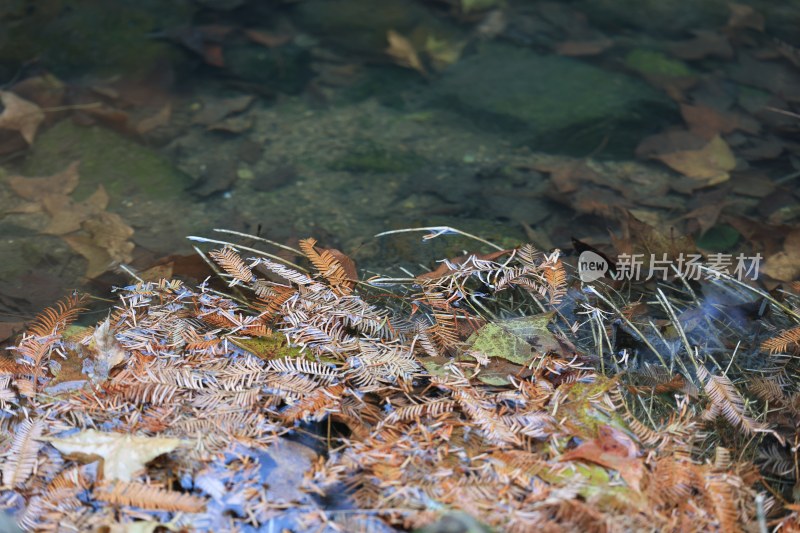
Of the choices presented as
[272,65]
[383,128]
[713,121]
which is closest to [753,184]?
[713,121]

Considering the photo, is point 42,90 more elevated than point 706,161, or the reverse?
point 42,90

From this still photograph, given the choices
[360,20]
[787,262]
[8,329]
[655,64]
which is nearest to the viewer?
[8,329]

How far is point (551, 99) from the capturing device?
15.4ft

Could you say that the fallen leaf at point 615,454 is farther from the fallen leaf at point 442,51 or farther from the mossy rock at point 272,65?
the fallen leaf at point 442,51

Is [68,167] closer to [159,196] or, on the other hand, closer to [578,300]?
[159,196]

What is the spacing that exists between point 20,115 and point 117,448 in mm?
3211

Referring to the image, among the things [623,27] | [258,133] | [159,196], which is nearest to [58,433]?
[159,196]

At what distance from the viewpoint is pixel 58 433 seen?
69.3 inches

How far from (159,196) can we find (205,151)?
0.52 m

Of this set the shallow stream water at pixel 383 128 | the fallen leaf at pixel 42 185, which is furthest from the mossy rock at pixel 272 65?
the fallen leaf at pixel 42 185

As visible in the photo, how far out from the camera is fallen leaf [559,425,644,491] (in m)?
1.64

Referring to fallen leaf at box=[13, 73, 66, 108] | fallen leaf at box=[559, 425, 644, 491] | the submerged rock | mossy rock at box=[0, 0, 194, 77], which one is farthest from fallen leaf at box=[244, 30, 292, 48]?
fallen leaf at box=[559, 425, 644, 491]

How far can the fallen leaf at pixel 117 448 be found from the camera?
5.41 feet

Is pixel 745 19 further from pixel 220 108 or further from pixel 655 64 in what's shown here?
pixel 220 108
